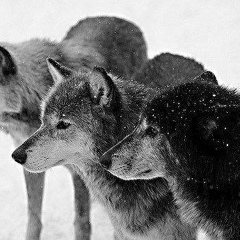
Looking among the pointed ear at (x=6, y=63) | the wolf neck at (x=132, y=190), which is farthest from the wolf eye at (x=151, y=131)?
the pointed ear at (x=6, y=63)

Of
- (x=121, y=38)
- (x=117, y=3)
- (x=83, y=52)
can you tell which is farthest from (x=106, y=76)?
(x=117, y=3)

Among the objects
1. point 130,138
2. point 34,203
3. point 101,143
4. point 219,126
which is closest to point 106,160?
point 130,138

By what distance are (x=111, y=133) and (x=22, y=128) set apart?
1363 mm

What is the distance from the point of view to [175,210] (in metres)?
4.33

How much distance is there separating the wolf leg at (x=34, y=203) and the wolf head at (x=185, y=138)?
1937mm

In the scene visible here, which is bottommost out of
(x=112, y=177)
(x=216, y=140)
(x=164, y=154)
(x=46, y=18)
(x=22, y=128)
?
(x=46, y=18)

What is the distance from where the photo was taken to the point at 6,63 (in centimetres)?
507

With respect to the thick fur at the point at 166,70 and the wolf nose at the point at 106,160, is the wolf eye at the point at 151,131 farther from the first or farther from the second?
the thick fur at the point at 166,70

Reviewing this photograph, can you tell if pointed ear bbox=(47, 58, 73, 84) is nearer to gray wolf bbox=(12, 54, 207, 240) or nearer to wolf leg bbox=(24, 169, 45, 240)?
gray wolf bbox=(12, 54, 207, 240)

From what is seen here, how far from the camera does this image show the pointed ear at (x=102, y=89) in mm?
4053

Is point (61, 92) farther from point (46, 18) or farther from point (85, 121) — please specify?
point (46, 18)

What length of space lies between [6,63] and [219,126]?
8.05 ft

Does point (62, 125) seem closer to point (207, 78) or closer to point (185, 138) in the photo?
point (185, 138)

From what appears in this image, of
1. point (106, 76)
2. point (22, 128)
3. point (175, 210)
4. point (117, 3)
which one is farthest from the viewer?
point (117, 3)
